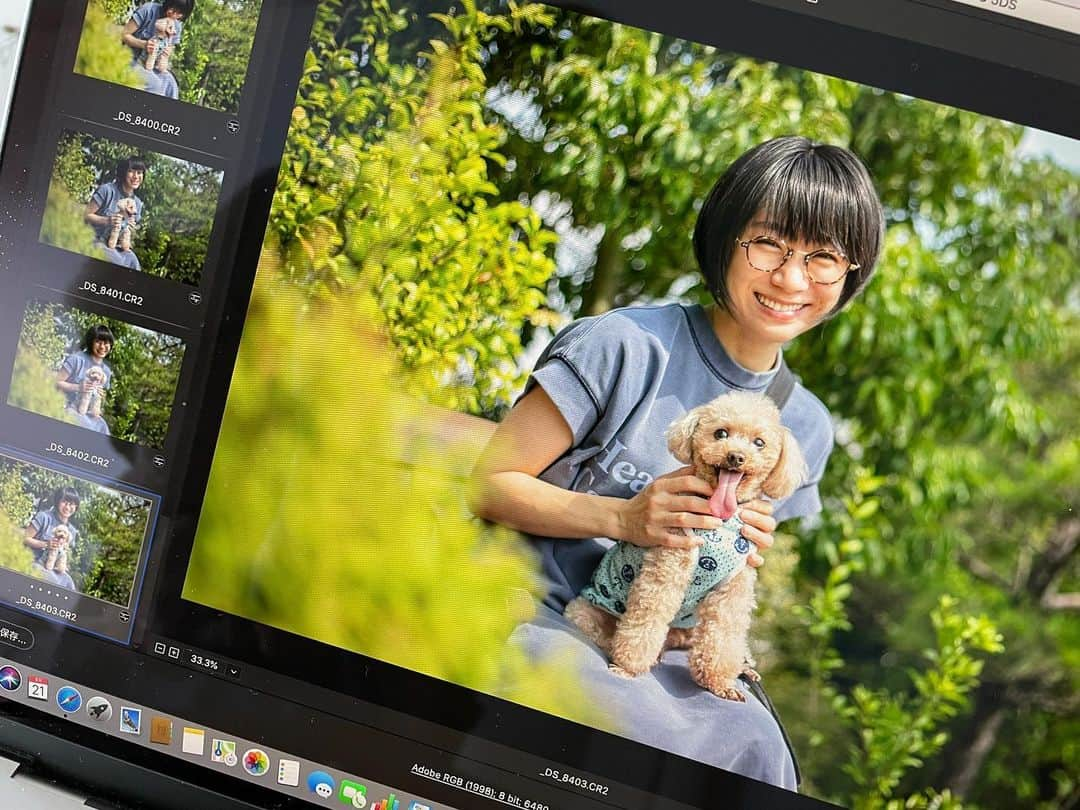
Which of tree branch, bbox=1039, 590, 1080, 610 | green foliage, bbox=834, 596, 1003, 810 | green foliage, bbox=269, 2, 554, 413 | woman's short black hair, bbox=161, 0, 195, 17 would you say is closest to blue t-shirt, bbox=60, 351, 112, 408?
green foliage, bbox=269, 2, 554, 413

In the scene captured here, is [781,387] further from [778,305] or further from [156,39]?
[156,39]

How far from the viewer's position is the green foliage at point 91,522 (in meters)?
0.92

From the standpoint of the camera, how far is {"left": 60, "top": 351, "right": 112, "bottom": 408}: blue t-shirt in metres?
0.93

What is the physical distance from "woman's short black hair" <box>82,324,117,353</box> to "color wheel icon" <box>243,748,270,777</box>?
387 mm

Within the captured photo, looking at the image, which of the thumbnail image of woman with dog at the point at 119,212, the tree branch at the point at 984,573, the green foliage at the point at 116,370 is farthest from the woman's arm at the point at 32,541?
the tree branch at the point at 984,573

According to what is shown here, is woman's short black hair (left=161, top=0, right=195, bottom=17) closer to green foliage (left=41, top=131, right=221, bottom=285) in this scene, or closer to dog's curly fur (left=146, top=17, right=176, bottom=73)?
dog's curly fur (left=146, top=17, right=176, bottom=73)

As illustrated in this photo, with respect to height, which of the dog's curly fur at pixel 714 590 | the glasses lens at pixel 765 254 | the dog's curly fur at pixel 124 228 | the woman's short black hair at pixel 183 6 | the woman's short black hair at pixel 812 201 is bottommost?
the dog's curly fur at pixel 714 590

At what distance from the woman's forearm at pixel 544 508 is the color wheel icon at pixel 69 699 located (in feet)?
1.36

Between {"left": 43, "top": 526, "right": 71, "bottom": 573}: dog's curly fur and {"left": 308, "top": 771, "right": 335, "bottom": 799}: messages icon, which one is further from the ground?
{"left": 43, "top": 526, "right": 71, "bottom": 573}: dog's curly fur

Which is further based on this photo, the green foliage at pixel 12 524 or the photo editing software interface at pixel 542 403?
the green foliage at pixel 12 524

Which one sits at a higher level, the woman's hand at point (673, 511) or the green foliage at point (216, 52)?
the green foliage at point (216, 52)

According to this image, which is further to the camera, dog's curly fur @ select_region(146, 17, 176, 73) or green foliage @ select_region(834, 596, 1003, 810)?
Answer: dog's curly fur @ select_region(146, 17, 176, 73)

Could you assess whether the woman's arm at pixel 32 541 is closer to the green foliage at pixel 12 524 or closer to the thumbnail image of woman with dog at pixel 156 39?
the green foliage at pixel 12 524

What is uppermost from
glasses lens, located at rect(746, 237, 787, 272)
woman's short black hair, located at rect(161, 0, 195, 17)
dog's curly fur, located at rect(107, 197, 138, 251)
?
woman's short black hair, located at rect(161, 0, 195, 17)
